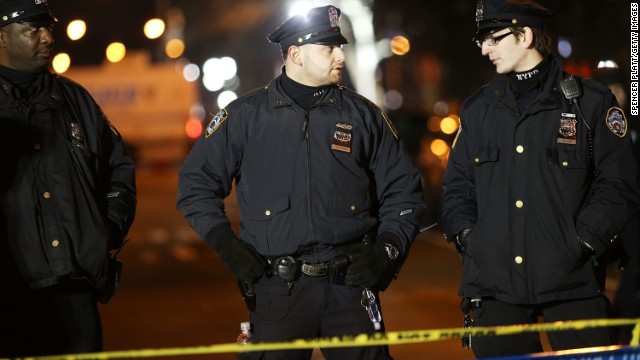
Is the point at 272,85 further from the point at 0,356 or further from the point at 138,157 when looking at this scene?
the point at 138,157

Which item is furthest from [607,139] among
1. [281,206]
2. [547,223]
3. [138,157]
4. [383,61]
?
[383,61]

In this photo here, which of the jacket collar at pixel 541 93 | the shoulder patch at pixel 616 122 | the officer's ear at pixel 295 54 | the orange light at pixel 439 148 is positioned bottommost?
the orange light at pixel 439 148

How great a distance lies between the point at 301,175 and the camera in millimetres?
5371

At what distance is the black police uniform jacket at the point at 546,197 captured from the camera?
536 centimetres

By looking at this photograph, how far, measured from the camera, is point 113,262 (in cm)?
546

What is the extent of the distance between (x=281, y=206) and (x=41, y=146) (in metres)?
1.19

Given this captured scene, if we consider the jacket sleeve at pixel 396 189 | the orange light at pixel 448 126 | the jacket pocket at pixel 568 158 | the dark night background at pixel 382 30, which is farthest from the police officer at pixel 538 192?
the orange light at pixel 448 126

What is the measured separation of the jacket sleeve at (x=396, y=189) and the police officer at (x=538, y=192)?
1.02 feet

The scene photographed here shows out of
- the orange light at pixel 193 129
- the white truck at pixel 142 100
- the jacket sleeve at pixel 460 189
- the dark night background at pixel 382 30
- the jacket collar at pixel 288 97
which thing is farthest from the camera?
the white truck at pixel 142 100

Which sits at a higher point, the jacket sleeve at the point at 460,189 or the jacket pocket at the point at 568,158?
the jacket pocket at the point at 568,158

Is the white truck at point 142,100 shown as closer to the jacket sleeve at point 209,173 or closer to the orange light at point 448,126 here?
the orange light at point 448,126

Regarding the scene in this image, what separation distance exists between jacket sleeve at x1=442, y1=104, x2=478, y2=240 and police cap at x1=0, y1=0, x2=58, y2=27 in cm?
222

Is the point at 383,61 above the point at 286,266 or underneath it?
underneath

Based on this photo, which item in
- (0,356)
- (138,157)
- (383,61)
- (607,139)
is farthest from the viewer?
(383,61)
